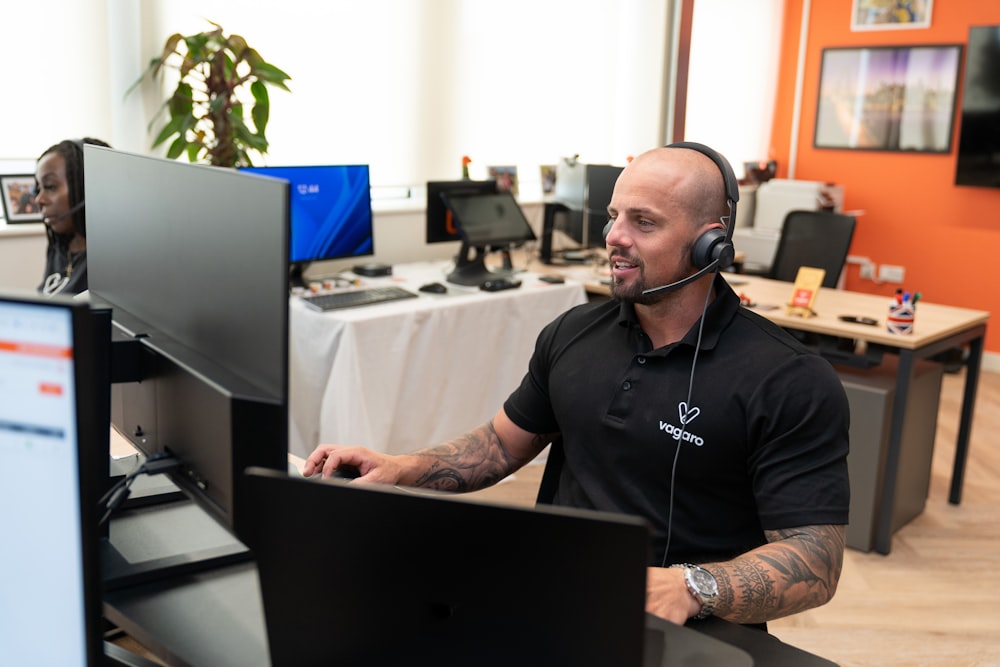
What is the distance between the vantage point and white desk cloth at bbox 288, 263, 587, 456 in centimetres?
317

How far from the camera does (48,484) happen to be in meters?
0.76

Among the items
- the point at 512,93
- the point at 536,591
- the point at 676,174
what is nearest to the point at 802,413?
the point at 676,174

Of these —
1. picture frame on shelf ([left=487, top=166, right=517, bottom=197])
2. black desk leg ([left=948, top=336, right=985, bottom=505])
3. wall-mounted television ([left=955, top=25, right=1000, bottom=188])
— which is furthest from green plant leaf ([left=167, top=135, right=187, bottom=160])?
wall-mounted television ([left=955, top=25, right=1000, bottom=188])

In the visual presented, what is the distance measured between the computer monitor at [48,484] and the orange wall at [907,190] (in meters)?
5.70

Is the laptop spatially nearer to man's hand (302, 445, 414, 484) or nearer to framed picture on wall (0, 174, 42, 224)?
man's hand (302, 445, 414, 484)

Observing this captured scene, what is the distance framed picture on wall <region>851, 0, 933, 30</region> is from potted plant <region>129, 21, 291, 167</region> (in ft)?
13.4

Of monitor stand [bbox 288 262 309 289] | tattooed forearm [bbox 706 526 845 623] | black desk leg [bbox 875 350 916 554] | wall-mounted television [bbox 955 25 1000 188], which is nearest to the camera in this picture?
tattooed forearm [bbox 706 526 845 623]

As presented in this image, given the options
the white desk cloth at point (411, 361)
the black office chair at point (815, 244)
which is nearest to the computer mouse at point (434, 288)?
the white desk cloth at point (411, 361)

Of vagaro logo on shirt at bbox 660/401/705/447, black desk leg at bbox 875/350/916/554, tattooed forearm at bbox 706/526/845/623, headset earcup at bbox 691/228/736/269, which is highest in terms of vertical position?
headset earcup at bbox 691/228/736/269

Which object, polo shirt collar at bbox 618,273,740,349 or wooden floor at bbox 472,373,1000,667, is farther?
wooden floor at bbox 472,373,1000,667

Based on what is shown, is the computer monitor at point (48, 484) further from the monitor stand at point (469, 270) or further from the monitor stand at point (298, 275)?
the monitor stand at point (469, 270)

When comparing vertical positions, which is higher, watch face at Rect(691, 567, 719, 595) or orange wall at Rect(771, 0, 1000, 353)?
orange wall at Rect(771, 0, 1000, 353)

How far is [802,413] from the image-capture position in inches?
54.2

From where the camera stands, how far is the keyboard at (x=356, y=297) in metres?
3.23
